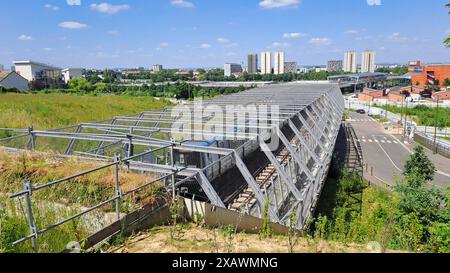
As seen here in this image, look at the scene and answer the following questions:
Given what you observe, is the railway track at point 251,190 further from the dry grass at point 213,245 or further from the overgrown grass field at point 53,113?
the overgrown grass field at point 53,113

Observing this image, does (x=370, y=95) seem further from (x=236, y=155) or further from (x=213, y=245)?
(x=213, y=245)

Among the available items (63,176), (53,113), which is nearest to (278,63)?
(53,113)

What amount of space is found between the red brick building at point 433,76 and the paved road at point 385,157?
6001 centimetres

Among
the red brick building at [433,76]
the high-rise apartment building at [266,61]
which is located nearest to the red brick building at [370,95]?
the red brick building at [433,76]

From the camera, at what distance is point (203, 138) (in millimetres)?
7949

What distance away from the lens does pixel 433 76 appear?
8450 centimetres

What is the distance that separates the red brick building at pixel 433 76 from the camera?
8171 centimetres

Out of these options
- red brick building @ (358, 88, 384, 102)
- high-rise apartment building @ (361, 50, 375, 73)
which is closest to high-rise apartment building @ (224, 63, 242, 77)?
high-rise apartment building @ (361, 50, 375, 73)

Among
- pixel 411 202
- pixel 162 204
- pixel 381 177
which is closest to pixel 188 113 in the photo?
pixel 162 204

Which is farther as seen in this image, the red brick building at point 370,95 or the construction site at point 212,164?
the red brick building at point 370,95
